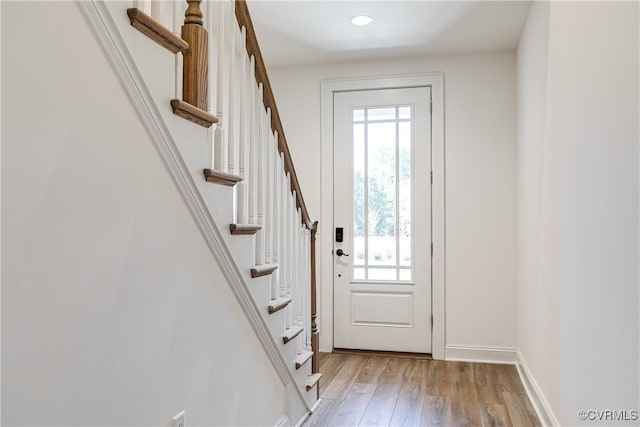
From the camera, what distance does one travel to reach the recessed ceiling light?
3312 mm

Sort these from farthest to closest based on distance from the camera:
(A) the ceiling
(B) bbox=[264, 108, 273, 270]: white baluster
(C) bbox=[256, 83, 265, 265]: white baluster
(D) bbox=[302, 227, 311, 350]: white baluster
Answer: (A) the ceiling, (D) bbox=[302, 227, 311, 350]: white baluster, (B) bbox=[264, 108, 273, 270]: white baluster, (C) bbox=[256, 83, 265, 265]: white baluster

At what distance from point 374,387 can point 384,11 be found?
2.50 metres

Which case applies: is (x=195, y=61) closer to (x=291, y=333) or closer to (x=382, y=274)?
(x=291, y=333)

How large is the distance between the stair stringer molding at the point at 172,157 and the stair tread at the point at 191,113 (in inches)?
3.0

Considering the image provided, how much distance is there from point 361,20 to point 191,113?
88.1 inches

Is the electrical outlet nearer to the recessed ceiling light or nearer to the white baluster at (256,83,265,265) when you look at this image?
the white baluster at (256,83,265,265)

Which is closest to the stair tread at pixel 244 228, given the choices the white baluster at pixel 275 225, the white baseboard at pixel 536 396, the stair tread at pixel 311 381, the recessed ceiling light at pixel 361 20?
the white baluster at pixel 275 225

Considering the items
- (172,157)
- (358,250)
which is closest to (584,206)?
(172,157)

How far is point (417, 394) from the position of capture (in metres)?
3.07

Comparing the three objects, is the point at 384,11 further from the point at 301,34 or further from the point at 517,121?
the point at 517,121

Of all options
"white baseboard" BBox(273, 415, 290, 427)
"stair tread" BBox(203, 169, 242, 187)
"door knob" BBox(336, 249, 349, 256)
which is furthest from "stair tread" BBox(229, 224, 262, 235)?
"door knob" BBox(336, 249, 349, 256)

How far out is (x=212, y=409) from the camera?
1.73m

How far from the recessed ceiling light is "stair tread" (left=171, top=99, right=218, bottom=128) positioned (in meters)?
2.04

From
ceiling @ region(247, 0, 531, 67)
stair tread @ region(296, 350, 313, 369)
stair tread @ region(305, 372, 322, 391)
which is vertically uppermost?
ceiling @ region(247, 0, 531, 67)
